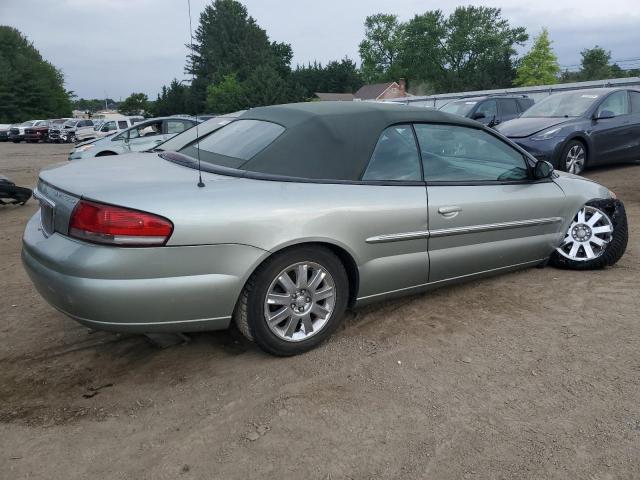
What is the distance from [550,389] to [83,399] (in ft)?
8.10

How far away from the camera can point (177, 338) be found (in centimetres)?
348

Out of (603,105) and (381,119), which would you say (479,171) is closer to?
(381,119)

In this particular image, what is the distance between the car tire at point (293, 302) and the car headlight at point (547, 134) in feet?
20.5

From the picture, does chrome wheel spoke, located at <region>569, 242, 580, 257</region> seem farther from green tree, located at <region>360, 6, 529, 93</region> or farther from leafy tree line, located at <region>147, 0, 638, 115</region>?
green tree, located at <region>360, 6, 529, 93</region>

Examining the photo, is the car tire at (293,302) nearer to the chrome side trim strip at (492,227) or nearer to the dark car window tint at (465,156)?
the chrome side trim strip at (492,227)

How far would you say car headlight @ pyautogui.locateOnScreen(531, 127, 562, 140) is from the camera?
8336 mm

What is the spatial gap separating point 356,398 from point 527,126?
7.31 metres

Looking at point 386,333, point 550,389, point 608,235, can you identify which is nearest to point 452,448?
point 550,389

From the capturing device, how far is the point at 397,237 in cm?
345

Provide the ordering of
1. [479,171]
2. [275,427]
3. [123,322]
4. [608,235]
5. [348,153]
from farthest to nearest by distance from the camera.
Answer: [608,235] < [479,171] < [348,153] < [123,322] < [275,427]

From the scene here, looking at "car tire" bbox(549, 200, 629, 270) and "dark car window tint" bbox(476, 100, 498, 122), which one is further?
"dark car window tint" bbox(476, 100, 498, 122)

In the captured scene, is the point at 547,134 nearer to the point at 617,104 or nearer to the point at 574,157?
the point at 574,157

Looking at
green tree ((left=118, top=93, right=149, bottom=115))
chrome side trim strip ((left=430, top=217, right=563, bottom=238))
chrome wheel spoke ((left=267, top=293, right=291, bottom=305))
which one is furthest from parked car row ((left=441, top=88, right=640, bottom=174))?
green tree ((left=118, top=93, right=149, bottom=115))

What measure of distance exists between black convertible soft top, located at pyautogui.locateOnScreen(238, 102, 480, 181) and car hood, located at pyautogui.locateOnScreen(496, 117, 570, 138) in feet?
17.7
